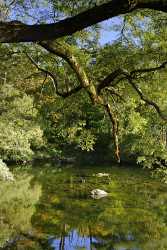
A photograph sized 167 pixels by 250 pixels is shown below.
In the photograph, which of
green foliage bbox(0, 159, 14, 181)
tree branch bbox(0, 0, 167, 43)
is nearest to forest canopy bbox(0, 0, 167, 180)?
tree branch bbox(0, 0, 167, 43)

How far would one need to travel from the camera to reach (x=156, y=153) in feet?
38.6

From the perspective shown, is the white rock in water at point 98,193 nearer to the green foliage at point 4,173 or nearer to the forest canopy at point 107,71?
the green foliage at point 4,173

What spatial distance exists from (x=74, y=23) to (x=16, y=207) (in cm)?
1554

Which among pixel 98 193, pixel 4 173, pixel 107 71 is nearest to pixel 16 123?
pixel 4 173

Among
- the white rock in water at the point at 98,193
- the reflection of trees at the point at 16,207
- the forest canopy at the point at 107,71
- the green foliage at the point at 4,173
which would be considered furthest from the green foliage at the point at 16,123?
the forest canopy at the point at 107,71

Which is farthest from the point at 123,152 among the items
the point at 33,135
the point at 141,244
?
the point at 141,244

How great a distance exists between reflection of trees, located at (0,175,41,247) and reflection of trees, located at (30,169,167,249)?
44 centimetres

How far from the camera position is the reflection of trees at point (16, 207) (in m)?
16.5

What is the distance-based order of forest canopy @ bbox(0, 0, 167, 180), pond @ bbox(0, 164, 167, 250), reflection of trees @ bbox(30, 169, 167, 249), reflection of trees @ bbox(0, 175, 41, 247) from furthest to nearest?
reflection of trees @ bbox(30, 169, 167, 249)
reflection of trees @ bbox(0, 175, 41, 247)
pond @ bbox(0, 164, 167, 250)
forest canopy @ bbox(0, 0, 167, 180)

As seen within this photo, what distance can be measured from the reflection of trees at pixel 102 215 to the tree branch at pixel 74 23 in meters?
11.2

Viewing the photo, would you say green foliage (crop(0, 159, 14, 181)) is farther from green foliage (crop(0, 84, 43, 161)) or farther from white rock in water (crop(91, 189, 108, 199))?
white rock in water (crop(91, 189, 108, 199))

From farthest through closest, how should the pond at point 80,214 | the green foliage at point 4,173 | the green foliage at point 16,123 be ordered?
the green foliage at point 16,123, the green foliage at point 4,173, the pond at point 80,214

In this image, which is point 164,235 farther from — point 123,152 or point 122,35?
point 123,152

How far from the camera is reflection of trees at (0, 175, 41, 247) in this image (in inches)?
648
